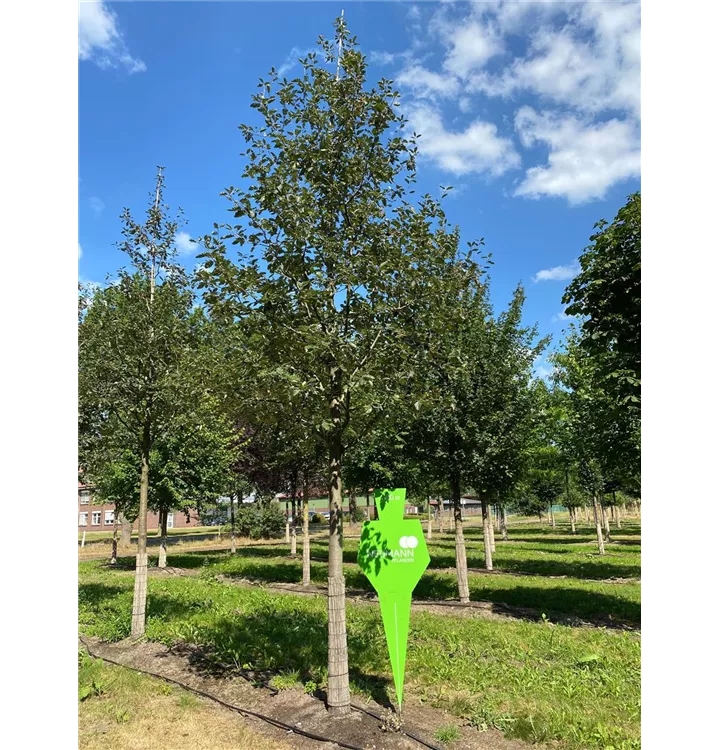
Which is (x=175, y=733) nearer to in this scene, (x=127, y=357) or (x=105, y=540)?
(x=127, y=357)

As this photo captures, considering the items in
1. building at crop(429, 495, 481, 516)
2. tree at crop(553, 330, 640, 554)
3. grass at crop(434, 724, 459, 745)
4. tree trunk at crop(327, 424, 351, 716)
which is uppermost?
tree at crop(553, 330, 640, 554)

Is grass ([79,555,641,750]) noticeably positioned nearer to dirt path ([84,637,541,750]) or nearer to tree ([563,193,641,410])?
dirt path ([84,637,541,750])

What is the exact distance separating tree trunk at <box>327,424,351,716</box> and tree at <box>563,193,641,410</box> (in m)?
4.01

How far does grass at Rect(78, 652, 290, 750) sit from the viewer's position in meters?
5.28

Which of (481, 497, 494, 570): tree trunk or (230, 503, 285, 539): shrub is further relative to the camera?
(230, 503, 285, 539): shrub

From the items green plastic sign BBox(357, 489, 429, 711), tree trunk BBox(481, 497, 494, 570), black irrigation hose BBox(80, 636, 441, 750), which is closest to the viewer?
black irrigation hose BBox(80, 636, 441, 750)

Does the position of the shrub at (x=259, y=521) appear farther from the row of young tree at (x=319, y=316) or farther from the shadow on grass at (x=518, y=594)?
the row of young tree at (x=319, y=316)

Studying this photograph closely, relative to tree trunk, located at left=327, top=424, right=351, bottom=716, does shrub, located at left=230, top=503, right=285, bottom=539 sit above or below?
below

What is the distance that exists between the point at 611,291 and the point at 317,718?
708 centimetres

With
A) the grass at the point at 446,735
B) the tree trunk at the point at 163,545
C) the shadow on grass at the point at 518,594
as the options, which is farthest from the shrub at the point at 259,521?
the grass at the point at 446,735

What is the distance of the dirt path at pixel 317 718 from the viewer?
17.0ft

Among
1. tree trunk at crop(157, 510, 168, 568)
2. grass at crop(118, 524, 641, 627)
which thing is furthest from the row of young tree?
tree trunk at crop(157, 510, 168, 568)
